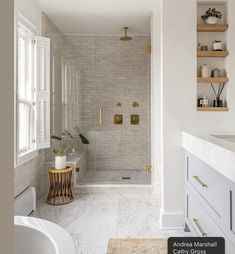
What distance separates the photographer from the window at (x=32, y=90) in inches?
138

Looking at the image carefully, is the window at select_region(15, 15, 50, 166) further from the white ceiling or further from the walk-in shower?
the walk-in shower

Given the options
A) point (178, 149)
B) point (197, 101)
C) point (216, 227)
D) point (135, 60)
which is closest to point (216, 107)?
point (197, 101)

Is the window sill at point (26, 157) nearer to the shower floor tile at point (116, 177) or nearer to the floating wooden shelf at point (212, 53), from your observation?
the shower floor tile at point (116, 177)

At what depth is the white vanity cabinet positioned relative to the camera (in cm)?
153

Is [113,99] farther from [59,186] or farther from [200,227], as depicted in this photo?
[200,227]

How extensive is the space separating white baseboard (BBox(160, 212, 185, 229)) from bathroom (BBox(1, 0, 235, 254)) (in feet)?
0.03

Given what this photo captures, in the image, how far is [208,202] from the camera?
1.96 m

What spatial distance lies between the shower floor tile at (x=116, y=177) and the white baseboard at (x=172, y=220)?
4.85 feet

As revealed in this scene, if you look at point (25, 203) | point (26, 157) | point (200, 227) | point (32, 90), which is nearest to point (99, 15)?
point (32, 90)

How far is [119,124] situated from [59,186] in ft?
7.38

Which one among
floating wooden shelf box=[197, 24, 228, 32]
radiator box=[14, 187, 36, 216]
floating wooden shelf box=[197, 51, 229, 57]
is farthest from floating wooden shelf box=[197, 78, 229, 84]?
radiator box=[14, 187, 36, 216]

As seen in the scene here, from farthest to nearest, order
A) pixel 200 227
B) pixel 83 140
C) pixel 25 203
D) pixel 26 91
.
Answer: pixel 83 140
pixel 26 91
pixel 25 203
pixel 200 227

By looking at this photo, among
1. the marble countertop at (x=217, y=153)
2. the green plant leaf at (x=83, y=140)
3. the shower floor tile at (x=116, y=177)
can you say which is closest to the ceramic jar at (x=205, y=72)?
the marble countertop at (x=217, y=153)

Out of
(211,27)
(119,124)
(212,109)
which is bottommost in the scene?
(119,124)
